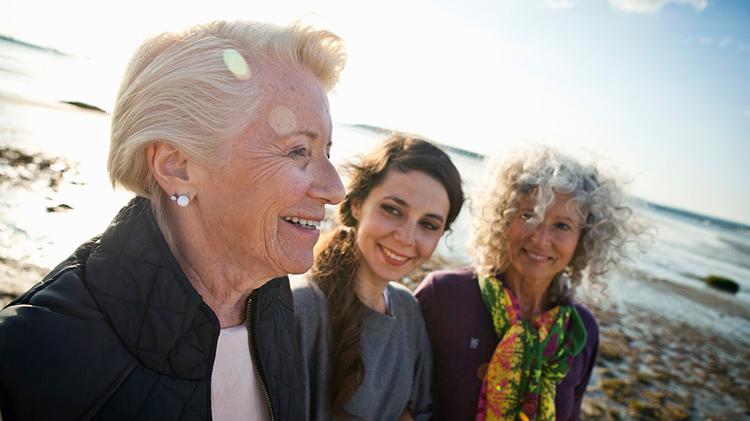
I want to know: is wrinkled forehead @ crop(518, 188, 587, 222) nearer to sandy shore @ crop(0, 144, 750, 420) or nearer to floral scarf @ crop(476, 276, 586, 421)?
floral scarf @ crop(476, 276, 586, 421)

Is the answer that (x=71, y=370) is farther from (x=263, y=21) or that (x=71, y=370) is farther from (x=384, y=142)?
(x=384, y=142)

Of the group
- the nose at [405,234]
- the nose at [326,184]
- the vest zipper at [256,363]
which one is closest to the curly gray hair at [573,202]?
the nose at [405,234]

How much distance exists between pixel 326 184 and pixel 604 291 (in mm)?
3243

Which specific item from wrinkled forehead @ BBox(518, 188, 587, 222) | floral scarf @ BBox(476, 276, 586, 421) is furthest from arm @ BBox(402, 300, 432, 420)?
wrinkled forehead @ BBox(518, 188, 587, 222)

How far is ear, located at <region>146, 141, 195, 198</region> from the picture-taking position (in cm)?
157

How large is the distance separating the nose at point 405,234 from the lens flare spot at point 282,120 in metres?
1.32

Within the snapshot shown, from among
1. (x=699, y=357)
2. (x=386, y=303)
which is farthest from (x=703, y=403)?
(x=386, y=303)

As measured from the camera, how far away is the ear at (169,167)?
5.14 feet

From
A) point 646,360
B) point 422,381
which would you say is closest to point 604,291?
point 422,381

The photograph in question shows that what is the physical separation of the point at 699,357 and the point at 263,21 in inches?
469

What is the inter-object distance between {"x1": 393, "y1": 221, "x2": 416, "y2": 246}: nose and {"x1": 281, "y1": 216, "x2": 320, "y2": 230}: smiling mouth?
999mm

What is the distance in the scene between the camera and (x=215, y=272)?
1.73m

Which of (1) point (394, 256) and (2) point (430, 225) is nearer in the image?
(1) point (394, 256)

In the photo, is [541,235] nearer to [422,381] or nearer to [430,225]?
[430,225]
